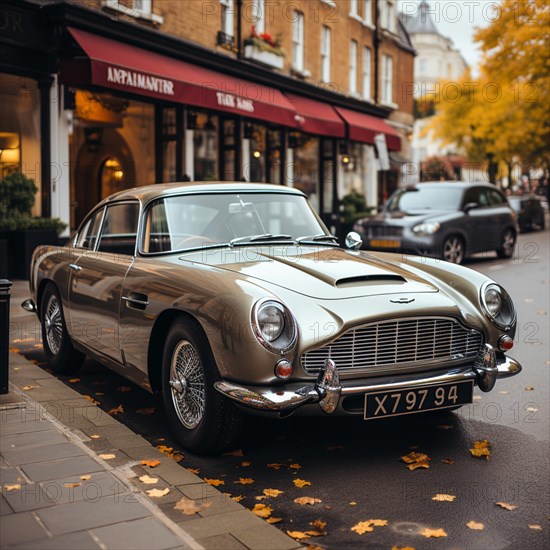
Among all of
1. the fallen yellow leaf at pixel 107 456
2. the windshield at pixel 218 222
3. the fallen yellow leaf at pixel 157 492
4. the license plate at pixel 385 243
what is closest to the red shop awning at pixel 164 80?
the license plate at pixel 385 243

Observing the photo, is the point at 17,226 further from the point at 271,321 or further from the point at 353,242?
the point at 271,321

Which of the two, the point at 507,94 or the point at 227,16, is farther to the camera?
the point at 507,94

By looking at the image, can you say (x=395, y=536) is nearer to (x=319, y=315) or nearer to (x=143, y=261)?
(x=319, y=315)

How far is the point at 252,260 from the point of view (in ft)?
16.8

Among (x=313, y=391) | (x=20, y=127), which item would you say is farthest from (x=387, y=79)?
(x=313, y=391)

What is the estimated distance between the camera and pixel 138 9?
55.0 feet

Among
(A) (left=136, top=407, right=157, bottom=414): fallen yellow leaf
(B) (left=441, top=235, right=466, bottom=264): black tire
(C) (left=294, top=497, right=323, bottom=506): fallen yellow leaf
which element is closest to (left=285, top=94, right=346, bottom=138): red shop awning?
(B) (left=441, top=235, right=466, bottom=264): black tire

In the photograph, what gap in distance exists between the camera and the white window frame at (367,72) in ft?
95.9

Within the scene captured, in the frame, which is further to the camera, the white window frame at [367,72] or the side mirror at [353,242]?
the white window frame at [367,72]

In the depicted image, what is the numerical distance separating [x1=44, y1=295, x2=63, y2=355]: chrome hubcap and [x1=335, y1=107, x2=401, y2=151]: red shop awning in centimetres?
1860

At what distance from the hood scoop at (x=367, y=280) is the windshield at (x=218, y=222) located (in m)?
0.98

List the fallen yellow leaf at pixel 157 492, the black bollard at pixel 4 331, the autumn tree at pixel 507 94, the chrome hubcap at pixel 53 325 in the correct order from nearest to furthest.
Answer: the fallen yellow leaf at pixel 157 492 < the black bollard at pixel 4 331 < the chrome hubcap at pixel 53 325 < the autumn tree at pixel 507 94

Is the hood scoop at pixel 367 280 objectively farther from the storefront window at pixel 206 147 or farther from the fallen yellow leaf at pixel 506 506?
the storefront window at pixel 206 147

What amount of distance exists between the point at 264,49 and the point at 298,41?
3.37 m
